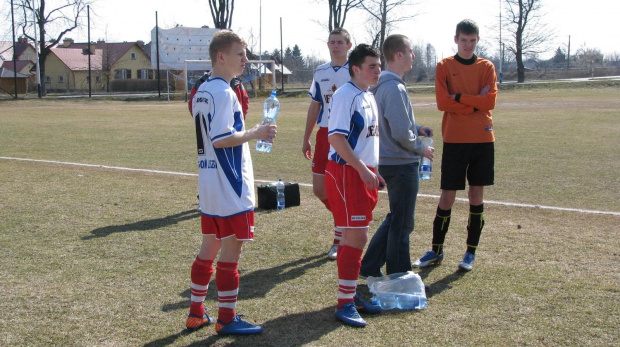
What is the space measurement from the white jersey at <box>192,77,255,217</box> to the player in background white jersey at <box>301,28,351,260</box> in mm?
2167

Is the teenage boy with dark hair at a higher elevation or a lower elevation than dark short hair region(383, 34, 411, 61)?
lower

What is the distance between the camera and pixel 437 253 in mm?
5754

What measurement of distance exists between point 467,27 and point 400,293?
7.87ft

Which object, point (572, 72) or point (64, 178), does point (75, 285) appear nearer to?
point (64, 178)

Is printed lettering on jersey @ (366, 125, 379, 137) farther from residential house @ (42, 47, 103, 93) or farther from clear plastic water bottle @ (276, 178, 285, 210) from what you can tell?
residential house @ (42, 47, 103, 93)

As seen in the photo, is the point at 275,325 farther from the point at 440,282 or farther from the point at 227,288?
the point at 440,282

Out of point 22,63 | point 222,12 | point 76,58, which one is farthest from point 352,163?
point 76,58

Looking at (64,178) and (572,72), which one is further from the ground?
(572,72)

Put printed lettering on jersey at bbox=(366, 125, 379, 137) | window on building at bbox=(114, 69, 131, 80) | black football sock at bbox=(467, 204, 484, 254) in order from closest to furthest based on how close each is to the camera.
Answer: printed lettering on jersey at bbox=(366, 125, 379, 137)
black football sock at bbox=(467, 204, 484, 254)
window on building at bbox=(114, 69, 131, 80)

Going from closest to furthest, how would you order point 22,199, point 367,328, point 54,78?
point 367,328 < point 22,199 < point 54,78

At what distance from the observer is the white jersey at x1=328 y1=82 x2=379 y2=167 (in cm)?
419

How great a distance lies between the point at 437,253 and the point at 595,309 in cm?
159

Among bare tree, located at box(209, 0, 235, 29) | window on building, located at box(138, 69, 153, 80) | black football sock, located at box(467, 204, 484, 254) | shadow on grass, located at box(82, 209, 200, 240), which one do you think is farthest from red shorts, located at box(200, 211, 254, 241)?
window on building, located at box(138, 69, 153, 80)

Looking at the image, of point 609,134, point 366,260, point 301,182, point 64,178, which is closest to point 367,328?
point 366,260
